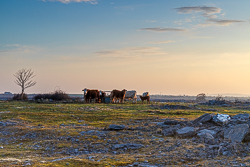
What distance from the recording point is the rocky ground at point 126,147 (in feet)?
40.3

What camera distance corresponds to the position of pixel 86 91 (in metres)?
57.8

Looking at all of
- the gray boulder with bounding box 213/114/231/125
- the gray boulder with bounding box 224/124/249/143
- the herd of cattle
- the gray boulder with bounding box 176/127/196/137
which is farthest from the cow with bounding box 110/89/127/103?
the gray boulder with bounding box 224/124/249/143

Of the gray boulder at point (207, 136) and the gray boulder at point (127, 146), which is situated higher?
the gray boulder at point (207, 136)

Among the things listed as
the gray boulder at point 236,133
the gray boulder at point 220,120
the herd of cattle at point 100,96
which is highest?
the herd of cattle at point 100,96

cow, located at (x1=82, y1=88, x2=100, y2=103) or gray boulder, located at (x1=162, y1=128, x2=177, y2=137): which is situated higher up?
cow, located at (x1=82, y1=88, x2=100, y2=103)

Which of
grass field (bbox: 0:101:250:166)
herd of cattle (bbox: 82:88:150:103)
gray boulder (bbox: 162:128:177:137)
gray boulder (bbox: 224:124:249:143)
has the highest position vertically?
herd of cattle (bbox: 82:88:150:103)

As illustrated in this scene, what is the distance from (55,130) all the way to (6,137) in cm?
287

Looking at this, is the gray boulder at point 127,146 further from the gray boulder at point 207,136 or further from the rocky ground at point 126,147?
the gray boulder at point 207,136

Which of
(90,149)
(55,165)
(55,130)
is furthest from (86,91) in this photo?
(55,165)

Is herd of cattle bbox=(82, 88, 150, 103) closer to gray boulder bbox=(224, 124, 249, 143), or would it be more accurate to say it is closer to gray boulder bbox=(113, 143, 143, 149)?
gray boulder bbox=(113, 143, 143, 149)

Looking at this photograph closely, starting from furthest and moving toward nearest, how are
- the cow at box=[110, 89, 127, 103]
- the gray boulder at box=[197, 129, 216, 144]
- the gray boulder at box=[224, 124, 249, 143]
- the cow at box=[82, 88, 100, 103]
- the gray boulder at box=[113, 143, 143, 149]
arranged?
the cow at box=[110, 89, 127, 103] → the cow at box=[82, 88, 100, 103] → the gray boulder at box=[197, 129, 216, 144] → the gray boulder at box=[224, 124, 249, 143] → the gray boulder at box=[113, 143, 143, 149]

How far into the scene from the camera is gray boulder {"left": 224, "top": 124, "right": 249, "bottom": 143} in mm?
15405

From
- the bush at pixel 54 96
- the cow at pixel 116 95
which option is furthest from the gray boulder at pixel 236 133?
the bush at pixel 54 96

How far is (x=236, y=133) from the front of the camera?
51.9 feet
